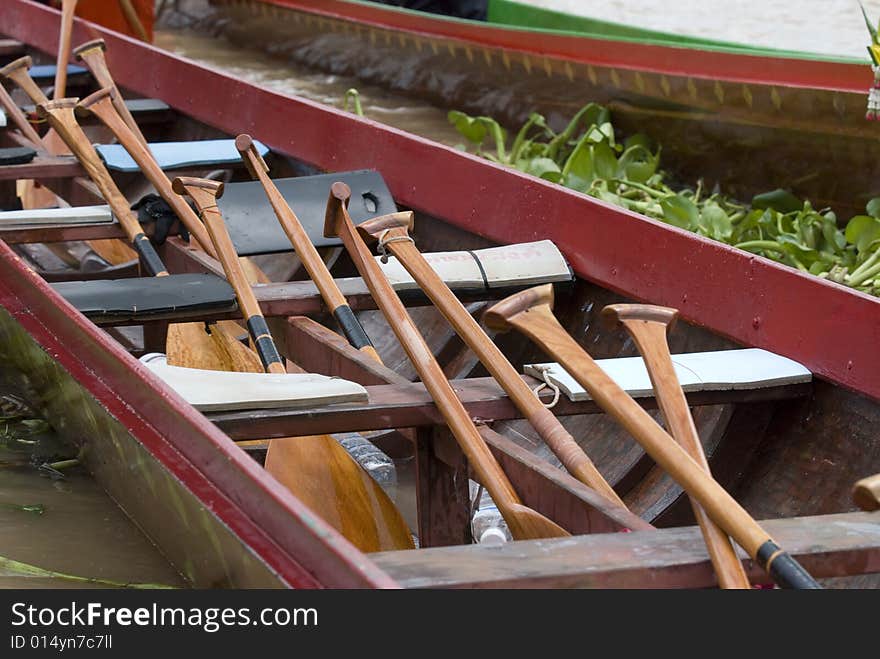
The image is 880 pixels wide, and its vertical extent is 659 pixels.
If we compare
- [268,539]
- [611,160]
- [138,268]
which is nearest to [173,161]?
[138,268]

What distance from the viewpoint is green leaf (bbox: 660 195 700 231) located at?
11.3ft

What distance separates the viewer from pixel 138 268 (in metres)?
3.52

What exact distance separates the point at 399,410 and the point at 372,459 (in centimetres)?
74

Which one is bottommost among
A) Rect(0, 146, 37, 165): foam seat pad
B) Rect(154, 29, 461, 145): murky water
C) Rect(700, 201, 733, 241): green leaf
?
Rect(154, 29, 461, 145): murky water

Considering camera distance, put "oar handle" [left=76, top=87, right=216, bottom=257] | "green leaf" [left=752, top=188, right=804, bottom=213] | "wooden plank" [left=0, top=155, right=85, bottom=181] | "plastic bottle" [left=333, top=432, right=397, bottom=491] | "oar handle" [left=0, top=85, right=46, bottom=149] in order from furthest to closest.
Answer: "oar handle" [left=0, top=85, right=46, bottom=149], "green leaf" [left=752, top=188, right=804, bottom=213], "wooden plank" [left=0, top=155, right=85, bottom=181], "oar handle" [left=76, top=87, right=216, bottom=257], "plastic bottle" [left=333, top=432, right=397, bottom=491]

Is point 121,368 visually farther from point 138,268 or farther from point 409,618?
point 138,268

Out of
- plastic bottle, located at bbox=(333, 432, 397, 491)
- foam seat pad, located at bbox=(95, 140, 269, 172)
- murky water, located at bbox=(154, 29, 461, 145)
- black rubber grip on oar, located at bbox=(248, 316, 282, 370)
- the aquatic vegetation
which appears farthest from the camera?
murky water, located at bbox=(154, 29, 461, 145)

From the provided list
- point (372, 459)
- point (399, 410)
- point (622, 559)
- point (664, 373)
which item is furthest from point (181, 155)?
point (622, 559)

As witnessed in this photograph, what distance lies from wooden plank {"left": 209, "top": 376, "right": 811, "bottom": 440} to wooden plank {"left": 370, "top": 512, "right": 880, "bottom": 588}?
1.84ft

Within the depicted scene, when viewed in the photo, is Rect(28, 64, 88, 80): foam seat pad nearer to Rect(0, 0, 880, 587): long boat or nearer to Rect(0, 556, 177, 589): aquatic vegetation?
Rect(0, 0, 880, 587): long boat

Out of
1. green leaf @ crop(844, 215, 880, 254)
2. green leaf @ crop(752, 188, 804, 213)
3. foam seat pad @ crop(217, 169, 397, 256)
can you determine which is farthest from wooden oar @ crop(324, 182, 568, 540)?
green leaf @ crop(752, 188, 804, 213)

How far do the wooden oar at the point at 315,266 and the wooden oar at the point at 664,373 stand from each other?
669 millimetres

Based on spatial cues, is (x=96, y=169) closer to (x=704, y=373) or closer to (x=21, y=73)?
(x=21, y=73)

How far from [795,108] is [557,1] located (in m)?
7.62
